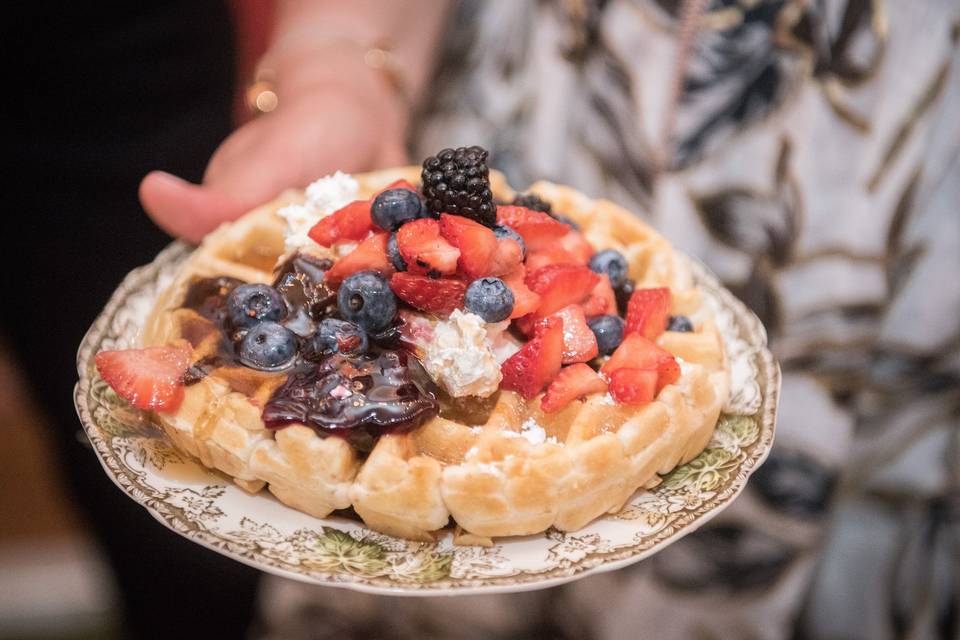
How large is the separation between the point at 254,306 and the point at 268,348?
10cm

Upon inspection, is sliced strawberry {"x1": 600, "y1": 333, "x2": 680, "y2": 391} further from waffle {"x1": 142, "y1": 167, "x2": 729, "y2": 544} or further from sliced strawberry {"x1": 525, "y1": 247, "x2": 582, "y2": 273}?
sliced strawberry {"x1": 525, "y1": 247, "x2": 582, "y2": 273}

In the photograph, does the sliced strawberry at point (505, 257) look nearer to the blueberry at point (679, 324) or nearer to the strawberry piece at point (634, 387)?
the strawberry piece at point (634, 387)

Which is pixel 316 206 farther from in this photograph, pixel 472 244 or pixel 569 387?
pixel 569 387

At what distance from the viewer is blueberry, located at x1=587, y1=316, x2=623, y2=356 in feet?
5.04

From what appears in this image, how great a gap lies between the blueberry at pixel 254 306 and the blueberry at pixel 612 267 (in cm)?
67

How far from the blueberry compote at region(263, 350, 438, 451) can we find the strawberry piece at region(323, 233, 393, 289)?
7.3 inches

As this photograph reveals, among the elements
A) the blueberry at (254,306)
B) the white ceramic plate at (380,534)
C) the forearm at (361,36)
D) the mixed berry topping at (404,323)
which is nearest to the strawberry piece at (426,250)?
the mixed berry topping at (404,323)

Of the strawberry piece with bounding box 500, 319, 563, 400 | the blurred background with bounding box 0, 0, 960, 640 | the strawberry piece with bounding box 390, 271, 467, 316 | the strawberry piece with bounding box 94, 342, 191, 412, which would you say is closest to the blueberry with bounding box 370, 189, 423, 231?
the strawberry piece with bounding box 390, 271, 467, 316

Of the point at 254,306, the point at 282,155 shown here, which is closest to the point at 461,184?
the point at 254,306

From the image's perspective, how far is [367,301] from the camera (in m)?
1.40

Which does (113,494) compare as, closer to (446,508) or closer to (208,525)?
(208,525)

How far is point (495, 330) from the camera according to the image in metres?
1.43

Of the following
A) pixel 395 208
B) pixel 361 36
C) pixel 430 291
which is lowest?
pixel 430 291

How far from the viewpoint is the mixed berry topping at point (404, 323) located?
1.35 m
